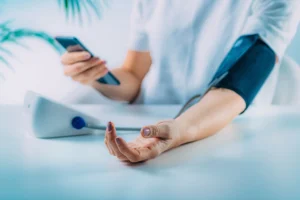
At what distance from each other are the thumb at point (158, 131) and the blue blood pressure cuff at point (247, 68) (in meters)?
0.23

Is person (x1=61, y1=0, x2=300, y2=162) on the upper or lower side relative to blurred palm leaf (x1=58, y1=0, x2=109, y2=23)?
upper

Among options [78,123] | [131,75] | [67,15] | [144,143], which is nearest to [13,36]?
[67,15]

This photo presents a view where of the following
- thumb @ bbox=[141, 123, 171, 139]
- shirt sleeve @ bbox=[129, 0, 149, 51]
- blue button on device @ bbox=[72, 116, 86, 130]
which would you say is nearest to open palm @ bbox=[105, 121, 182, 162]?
thumb @ bbox=[141, 123, 171, 139]

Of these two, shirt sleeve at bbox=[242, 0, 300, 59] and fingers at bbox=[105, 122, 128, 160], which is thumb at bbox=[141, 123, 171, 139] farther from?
shirt sleeve at bbox=[242, 0, 300, 59]

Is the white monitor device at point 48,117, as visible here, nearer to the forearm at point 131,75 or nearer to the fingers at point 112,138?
the fingers at point 112,138

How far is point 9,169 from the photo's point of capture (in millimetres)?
512

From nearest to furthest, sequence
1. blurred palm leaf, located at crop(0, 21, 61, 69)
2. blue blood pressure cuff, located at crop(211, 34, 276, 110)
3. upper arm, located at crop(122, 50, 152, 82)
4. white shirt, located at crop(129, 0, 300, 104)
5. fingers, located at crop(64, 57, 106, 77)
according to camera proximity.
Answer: blue blood pressure cuff, located at crop(211, 34, 276, 110), fingers, located at crop(64, 57, 106, 77), white shirt, located at crop(129, 0, 300, 104), upper arm, located at crop(122, 50, 152, 82), blurred palm leaf, located at crop(0, 21, 61, 69)

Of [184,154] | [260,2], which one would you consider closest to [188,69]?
[260,2]

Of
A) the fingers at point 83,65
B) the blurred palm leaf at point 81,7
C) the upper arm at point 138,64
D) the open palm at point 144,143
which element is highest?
the open palm at point 144,143

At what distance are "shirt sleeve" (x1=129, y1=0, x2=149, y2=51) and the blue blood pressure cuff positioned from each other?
0.34m

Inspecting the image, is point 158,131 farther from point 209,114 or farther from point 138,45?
point 138,45

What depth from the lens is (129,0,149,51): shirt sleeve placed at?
1101 millimetres

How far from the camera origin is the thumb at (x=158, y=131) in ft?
1.65

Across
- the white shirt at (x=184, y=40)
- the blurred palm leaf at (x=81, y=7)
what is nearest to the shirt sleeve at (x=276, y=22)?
the white shirt at (x=184, y=40)
